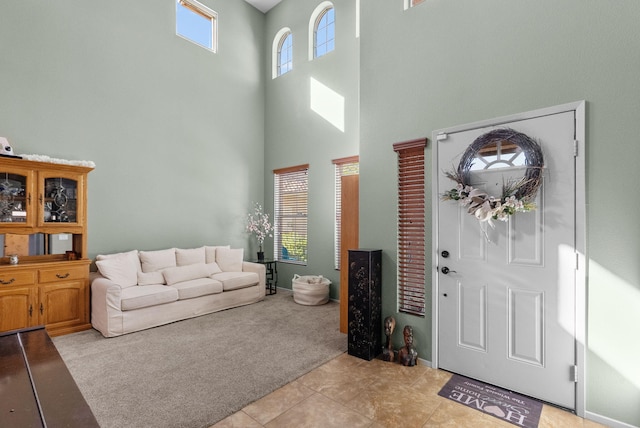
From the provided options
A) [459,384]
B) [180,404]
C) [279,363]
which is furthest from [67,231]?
[459,384]

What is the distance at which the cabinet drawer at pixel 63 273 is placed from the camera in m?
3.75

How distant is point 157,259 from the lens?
4.81m

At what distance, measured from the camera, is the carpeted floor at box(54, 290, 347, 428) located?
2340mm

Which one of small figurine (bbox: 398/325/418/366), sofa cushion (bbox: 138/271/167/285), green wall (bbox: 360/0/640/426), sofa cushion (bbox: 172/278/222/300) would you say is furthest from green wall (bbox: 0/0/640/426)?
sofa cushion (bbox: 172/278/222/300)

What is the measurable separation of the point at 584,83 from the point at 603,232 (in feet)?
3.59

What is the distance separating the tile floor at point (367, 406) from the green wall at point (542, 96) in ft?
1.20

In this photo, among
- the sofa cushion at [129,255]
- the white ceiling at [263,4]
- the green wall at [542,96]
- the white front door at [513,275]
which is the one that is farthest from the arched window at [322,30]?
the sofa cushion at [129,255]

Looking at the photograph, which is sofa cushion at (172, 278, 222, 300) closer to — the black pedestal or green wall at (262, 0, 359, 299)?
green wall at (262, 0, 359, 299)

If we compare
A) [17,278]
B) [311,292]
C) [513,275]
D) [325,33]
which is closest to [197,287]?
[311,292]

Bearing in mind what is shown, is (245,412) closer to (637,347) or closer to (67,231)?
(637,347)

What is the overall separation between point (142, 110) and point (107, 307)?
10.1 feet

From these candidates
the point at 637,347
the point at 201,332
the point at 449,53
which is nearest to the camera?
the point at 637,347

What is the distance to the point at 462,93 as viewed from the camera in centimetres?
286

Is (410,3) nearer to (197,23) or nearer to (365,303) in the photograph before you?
(365,303)
